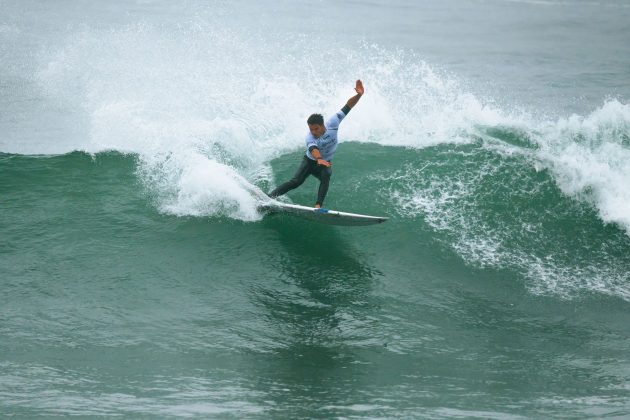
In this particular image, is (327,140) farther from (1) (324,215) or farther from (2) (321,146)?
(1) (324,215)

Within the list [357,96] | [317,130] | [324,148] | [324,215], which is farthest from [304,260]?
[357,96]

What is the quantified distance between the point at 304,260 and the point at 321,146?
1471 mm

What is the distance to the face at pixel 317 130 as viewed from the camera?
8141 millimetres

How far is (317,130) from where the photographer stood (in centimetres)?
820

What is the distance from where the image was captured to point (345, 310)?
23.6 feet

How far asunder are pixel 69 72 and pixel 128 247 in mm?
10992

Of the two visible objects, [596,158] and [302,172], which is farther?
[596,158]

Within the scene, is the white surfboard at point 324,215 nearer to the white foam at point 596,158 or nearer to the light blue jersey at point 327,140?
the light blue jersey at point 327,140

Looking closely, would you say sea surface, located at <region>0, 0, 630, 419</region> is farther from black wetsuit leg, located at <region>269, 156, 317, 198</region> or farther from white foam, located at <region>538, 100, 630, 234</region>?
black wetsuit leg, located at <region>269, 156, 317, 198</region>

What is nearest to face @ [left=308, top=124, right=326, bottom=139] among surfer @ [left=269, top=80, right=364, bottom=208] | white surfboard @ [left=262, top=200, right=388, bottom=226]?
surfer @ [left=269, top=80, right=364, bottom=208]

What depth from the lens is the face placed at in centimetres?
814

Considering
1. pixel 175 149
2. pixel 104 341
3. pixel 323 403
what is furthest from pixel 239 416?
pixel 175 149

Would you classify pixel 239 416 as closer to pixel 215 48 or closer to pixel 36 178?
pixel 36 178

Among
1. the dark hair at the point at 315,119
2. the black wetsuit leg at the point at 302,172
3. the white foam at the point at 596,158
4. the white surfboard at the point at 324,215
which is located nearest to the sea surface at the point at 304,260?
the white foam at the point at 596,158
